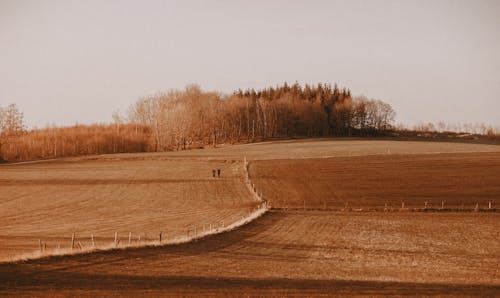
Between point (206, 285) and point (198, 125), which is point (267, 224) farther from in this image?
point (198, 125)

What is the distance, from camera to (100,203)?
46438mm

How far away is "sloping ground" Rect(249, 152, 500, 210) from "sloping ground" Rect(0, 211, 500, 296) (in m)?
7.22

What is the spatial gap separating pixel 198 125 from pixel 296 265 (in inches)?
3870

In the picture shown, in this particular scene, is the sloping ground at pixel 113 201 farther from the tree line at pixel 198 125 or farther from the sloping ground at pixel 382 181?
the tree line at pixel 198 125

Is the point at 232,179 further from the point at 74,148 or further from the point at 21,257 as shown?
the point at 74,148

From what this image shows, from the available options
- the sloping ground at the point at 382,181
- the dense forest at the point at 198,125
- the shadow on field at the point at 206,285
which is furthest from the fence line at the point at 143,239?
the dense forest at the point at 198,125

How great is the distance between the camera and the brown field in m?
19.1

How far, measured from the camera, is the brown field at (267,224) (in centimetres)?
1906

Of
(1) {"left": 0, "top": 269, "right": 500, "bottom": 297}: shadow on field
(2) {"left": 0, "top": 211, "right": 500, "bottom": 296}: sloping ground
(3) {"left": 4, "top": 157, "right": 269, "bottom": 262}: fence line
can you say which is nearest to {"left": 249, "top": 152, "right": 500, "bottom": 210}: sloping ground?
(3) {"left": 4, "top": 157, "right": 269, "bottom": 262}: fence line

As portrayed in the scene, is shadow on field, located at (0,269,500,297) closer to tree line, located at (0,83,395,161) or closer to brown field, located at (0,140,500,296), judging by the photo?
brown field, located at (0,140,500,296)

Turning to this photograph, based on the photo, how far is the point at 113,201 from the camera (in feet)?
155

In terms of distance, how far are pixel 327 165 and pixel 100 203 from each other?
28.1 m

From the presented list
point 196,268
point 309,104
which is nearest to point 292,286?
point 196,268

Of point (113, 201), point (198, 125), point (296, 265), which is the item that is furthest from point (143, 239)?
point (198, 125)
